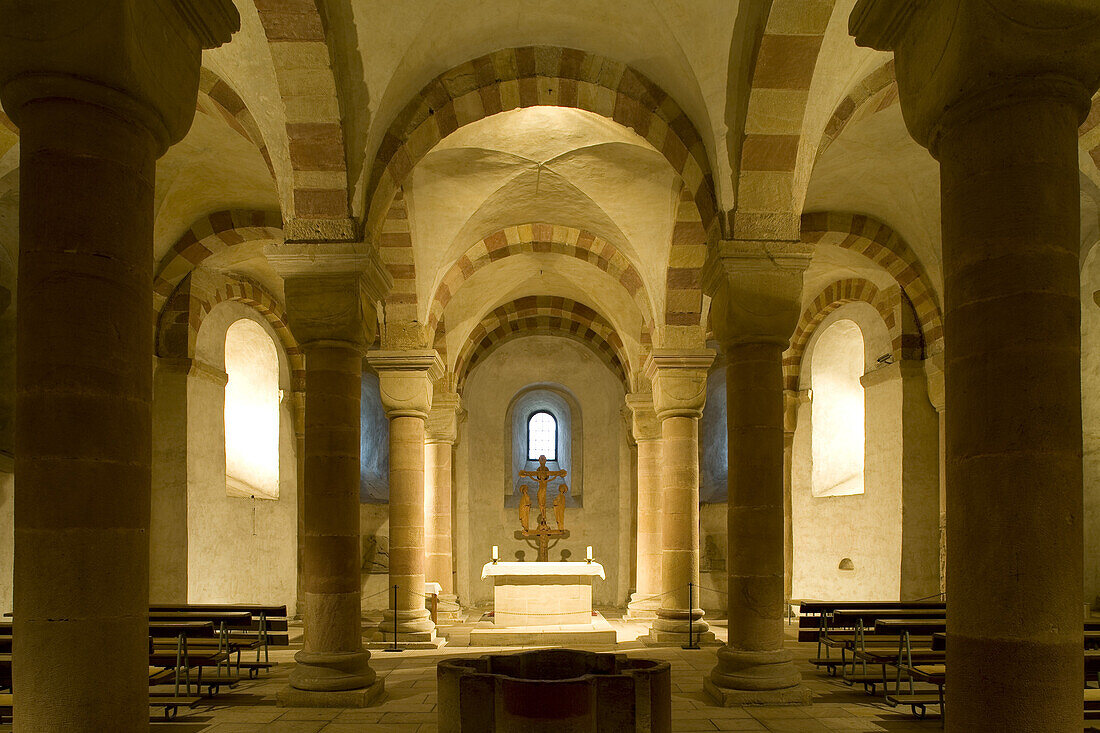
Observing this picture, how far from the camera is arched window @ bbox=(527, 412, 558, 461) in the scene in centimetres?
2352

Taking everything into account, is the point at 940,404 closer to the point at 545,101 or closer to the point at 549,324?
the point at 545,101

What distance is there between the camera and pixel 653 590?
15.2 meters

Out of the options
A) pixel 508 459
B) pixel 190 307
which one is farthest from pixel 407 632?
pixel 508 459

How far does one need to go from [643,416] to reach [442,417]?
3.66 metres

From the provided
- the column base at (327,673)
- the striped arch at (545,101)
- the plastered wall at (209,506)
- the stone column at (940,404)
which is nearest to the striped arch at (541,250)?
the plastered wall at (209,506)

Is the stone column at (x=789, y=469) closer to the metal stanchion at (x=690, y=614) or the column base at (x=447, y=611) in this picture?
the metal stanchion at (x=690, y=614)

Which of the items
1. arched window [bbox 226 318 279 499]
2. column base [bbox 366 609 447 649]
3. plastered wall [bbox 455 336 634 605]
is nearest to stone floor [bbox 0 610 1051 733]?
column base [bbox 366 609 447 649]

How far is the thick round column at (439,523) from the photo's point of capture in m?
16.6

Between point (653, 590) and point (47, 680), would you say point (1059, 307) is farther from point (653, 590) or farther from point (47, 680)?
point (653, 590)

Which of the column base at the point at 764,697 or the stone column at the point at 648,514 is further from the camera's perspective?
the stone column at the point at 648,514

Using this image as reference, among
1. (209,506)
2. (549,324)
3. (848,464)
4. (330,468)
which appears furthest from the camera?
(549,324)

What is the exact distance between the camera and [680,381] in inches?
504

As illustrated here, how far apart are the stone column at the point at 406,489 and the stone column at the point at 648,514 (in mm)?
3844

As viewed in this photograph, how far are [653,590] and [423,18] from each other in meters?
10.2
